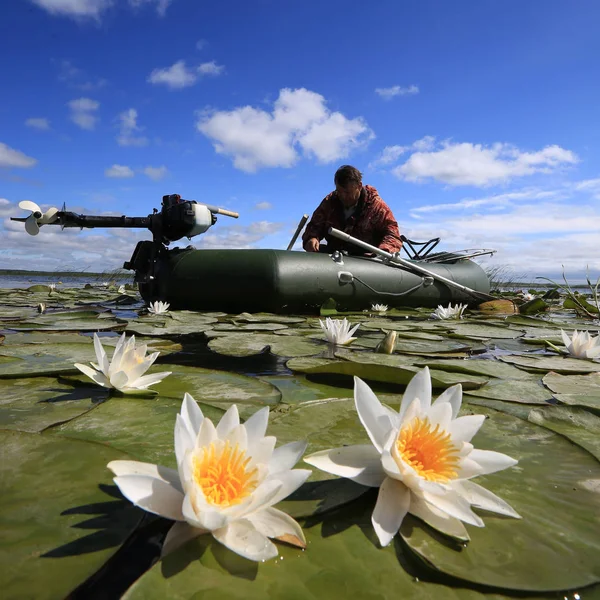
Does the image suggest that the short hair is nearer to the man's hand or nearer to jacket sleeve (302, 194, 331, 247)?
jacket sleeve (302, 194, 331, 247)

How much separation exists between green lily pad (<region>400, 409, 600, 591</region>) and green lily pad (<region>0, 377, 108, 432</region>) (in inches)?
33.1

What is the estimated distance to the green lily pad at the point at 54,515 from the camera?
0.48 m

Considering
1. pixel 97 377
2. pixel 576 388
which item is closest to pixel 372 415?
pixel 97 377

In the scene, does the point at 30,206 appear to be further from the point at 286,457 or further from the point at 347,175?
the point at 286,457

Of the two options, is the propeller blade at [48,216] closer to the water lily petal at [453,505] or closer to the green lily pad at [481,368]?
the green lily pad at [481,368]

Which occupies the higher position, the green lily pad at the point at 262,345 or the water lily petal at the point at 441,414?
the water lily petal at the point at 441,414

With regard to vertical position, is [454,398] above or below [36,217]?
below

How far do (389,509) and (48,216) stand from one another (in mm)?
4291

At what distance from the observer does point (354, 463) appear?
65 centimetres

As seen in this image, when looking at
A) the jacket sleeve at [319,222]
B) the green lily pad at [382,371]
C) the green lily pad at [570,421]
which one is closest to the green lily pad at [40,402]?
the green lily pad at [382,371]

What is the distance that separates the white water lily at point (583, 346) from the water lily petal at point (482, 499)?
5.55 ft

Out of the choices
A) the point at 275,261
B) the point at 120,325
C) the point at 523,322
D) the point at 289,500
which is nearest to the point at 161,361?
the point at 120,325

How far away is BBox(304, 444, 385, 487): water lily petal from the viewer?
2.05 ft

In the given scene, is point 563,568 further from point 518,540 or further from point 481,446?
point 481,446
